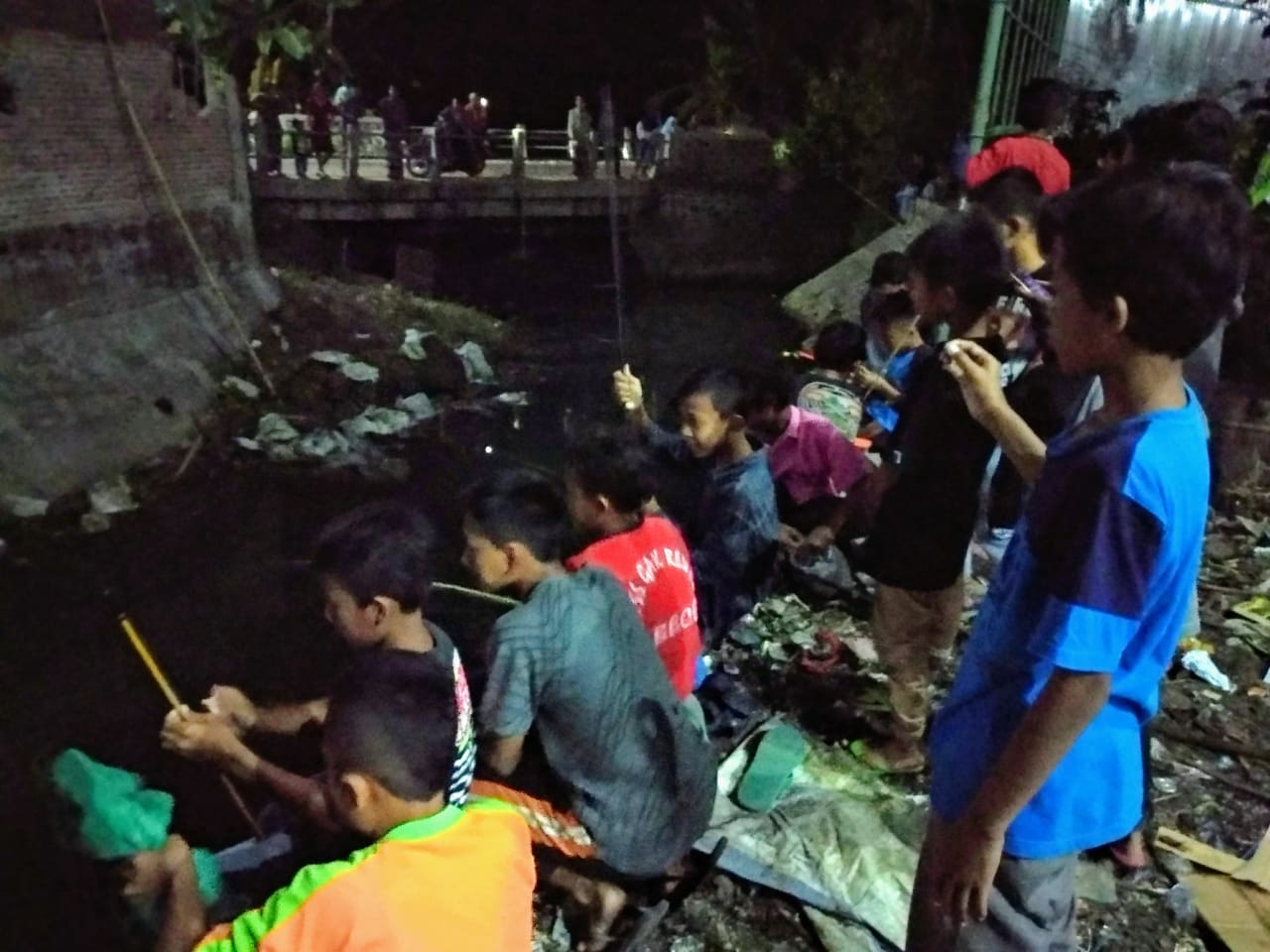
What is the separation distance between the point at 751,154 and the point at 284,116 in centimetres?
815

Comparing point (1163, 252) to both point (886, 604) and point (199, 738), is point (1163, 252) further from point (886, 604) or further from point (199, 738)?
point (199, 738)

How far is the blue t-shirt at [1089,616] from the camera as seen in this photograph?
54.1 inches

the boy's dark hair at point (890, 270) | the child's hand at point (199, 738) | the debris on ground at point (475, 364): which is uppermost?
the boy's dark hair at point (890, 270)

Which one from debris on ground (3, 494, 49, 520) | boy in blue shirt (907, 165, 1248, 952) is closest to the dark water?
debris on ground (3, 494, 49, 520)

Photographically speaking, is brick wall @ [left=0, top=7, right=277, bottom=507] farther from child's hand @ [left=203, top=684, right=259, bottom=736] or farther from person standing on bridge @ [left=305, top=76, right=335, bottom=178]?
child's hand @ [left=203, top=684, right=259, bottom=736]

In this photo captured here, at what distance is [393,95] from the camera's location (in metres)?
18.4

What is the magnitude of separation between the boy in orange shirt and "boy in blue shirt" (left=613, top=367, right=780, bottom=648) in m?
1.50

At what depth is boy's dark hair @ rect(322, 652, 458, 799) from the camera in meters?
1.60

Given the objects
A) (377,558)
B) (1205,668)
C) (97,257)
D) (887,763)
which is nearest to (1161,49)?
(1205,668)

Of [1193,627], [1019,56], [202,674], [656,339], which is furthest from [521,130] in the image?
[1193,627]

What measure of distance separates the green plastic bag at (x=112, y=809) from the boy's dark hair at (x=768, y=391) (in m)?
2.15

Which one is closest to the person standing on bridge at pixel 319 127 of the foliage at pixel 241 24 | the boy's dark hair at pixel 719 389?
the foliage at pixel 241 24

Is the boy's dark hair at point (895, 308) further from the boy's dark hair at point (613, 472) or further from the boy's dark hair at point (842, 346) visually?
the boy's dark hair at point (613, 472)

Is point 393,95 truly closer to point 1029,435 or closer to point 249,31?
point 249,31
